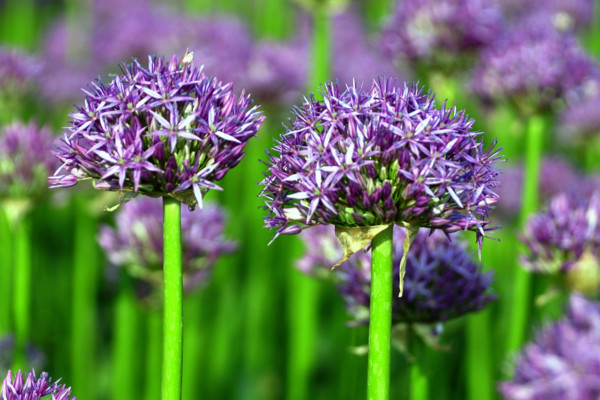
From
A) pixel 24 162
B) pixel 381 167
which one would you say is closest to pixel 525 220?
pixel 381 167

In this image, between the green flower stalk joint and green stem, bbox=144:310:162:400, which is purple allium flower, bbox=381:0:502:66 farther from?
the green flower stalk joint

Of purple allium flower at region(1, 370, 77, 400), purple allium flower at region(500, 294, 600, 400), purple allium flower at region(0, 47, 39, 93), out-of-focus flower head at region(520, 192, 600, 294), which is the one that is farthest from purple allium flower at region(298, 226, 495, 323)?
purple allium flower at region(0, 47, 39, 93)

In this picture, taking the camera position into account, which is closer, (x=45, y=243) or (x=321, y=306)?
(x=321, y=306)

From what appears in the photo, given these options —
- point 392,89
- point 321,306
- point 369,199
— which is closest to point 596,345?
point 369,199

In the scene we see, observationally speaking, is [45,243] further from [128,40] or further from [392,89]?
[392,89]

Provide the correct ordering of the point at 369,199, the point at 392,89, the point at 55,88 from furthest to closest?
the point at 55,88
the point at 392,89
the point at 369,199

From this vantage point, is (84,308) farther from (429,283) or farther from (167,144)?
(167,144)
